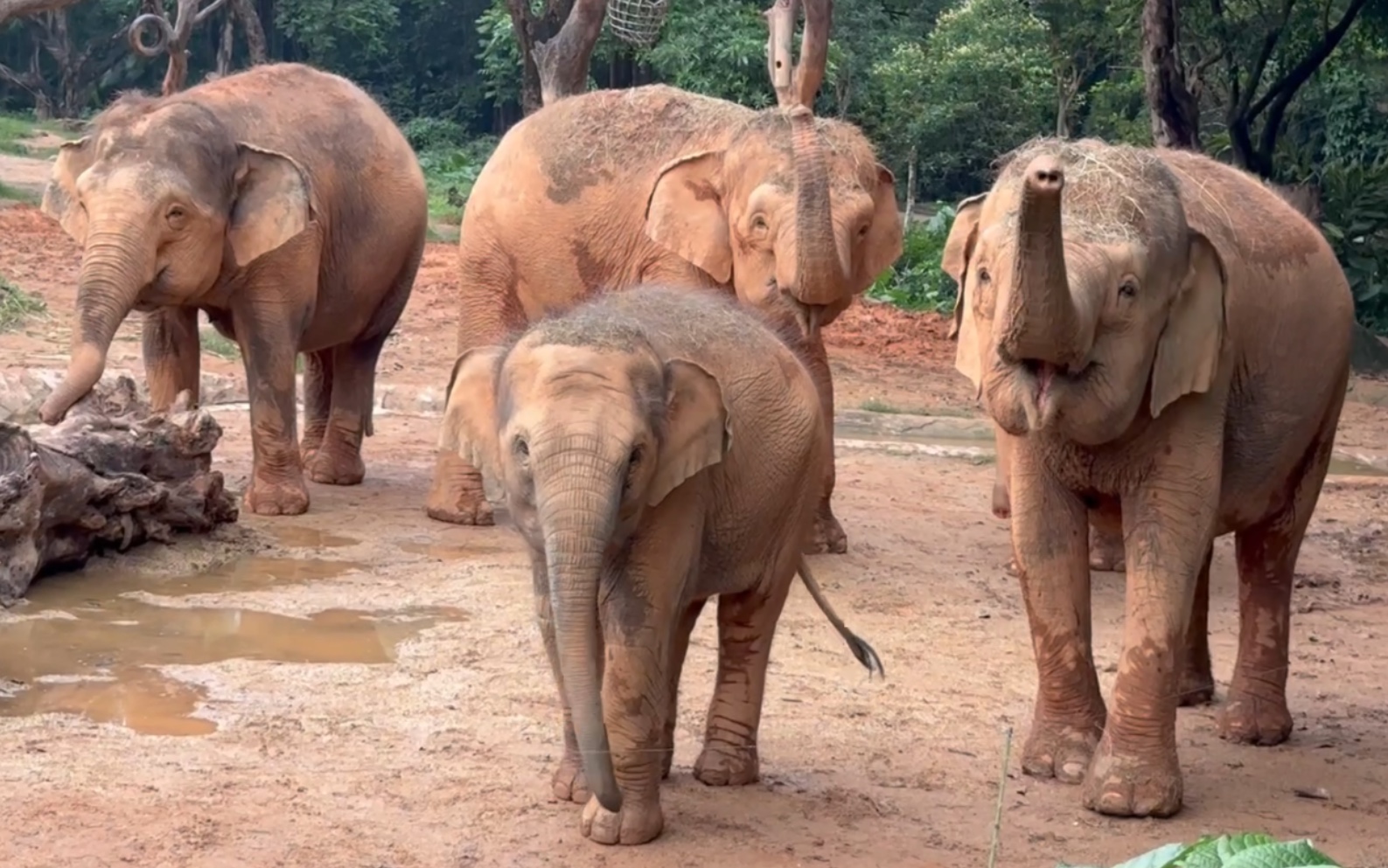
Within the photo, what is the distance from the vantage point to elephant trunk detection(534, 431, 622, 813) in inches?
177

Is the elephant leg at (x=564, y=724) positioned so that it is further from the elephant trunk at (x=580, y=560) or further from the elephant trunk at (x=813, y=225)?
the elephant trunk at (x=813, y=225)

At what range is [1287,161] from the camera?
68.7 feet

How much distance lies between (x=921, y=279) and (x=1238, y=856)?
20027mm

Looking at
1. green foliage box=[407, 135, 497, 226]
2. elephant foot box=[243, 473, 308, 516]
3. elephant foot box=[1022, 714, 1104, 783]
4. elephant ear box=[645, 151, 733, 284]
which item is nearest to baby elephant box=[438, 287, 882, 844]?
elephant foot box=[1022, 714, 1104, 783]

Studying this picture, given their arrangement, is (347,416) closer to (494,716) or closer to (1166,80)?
(494,716)

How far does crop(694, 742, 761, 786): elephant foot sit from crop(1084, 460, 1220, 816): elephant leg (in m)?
0.94

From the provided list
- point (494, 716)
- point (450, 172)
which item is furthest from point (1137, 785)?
point (450, 172)

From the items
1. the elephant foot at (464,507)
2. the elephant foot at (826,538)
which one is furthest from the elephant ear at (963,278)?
the elephant foot at (464,507)

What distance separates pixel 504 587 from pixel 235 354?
715 centimetres

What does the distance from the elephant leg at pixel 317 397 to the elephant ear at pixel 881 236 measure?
12.0 feet

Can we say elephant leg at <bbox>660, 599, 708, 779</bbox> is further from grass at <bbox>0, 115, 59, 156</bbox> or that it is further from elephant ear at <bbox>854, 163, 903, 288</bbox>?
grass at <bbox>0, 115, 59, 156</bbox>

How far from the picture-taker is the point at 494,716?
20.5 feet

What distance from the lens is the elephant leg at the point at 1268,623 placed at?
628cm

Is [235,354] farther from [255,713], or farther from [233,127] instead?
[255,713]
